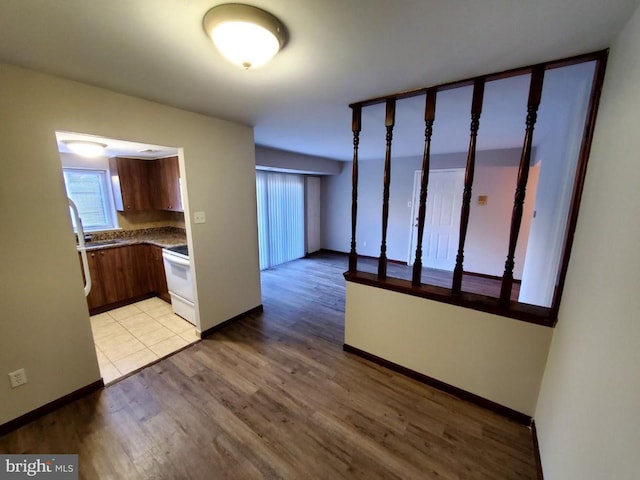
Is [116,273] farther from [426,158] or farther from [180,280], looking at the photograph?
[426,158]

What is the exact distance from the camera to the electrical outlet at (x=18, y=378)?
163 cm

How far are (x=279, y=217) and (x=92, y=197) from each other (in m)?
3.02

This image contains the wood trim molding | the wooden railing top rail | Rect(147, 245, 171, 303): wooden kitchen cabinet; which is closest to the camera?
the wooden railing top rail

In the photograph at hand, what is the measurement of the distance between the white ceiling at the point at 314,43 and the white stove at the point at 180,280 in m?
1.64

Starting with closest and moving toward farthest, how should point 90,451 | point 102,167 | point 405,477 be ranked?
point 405,477 < point 90,451 < point 102,167

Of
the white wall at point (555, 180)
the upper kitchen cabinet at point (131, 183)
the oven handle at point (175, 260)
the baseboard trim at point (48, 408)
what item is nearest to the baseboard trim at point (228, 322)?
the oven handle at point (175, 260)

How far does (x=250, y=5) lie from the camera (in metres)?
1.01

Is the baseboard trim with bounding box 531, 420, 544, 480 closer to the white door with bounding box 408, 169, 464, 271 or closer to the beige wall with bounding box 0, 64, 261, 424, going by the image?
the beige wall with bounding box 0, 64, 261, 424

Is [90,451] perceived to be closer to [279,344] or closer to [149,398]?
[149,398]

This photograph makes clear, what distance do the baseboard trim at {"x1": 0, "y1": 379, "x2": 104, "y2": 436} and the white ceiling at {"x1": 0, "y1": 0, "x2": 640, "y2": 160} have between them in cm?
223

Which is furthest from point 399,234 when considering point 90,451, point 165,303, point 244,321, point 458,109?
point 90,451

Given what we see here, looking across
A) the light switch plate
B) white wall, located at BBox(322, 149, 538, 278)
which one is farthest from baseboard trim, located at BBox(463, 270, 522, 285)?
the light switch plate

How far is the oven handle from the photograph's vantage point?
275cm

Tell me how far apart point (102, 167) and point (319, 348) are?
4097 millimetres
